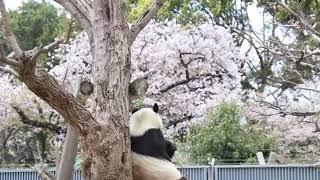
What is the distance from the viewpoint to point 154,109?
3531 mm

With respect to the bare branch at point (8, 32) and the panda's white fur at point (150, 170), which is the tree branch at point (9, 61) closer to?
the bare branch at point (8, 32)

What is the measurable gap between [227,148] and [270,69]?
29.6ft

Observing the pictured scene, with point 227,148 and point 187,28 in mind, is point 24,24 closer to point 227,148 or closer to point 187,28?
point 187,28

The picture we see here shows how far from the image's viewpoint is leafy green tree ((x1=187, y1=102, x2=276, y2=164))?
38.4ft

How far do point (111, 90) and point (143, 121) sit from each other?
44 centimetres

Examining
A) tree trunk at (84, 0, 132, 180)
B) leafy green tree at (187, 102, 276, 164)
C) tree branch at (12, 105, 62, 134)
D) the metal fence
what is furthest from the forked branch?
tree branch at (12, 105, 62, 134)

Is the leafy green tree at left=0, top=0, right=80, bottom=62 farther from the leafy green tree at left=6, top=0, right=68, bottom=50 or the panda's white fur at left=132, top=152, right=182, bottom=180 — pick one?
the panda's white fur at left=132, top=152, right=182, bottom=180

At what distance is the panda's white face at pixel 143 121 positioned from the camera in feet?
11.0

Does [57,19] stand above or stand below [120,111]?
above

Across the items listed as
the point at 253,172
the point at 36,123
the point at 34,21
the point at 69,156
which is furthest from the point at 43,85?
the point at 34,21

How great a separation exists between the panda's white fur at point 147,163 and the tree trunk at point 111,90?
0.18 metres

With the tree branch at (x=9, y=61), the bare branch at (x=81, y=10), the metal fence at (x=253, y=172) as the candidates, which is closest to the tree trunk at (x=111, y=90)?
the bare branch at (x=81, y=10)

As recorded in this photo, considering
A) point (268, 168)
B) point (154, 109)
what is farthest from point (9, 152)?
point (154, 109)

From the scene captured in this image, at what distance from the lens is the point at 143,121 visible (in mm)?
3422
